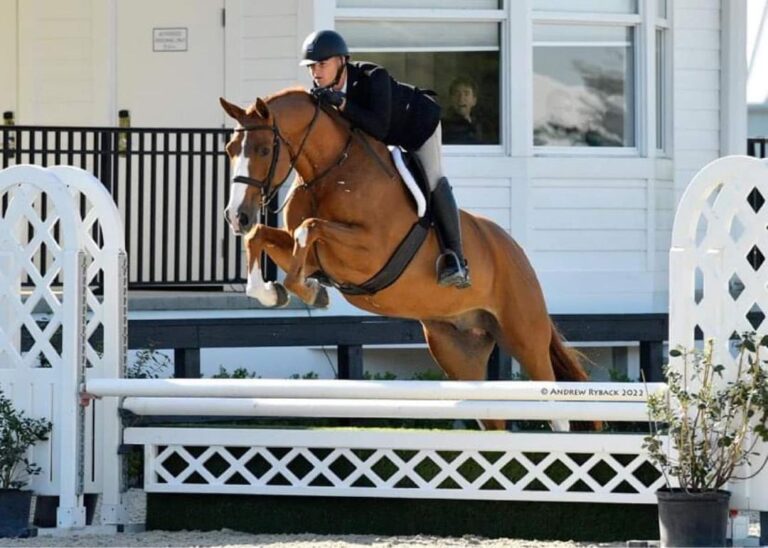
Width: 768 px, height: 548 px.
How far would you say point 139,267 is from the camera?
11492 mm

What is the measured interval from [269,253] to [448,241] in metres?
1.07

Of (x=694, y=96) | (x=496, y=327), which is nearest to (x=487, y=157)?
(x=694, y=96)

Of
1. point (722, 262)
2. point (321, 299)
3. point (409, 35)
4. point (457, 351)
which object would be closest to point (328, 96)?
point (321, 299)

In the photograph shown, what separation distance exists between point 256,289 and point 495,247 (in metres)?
1.83

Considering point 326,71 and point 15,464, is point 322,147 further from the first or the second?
point 15,464

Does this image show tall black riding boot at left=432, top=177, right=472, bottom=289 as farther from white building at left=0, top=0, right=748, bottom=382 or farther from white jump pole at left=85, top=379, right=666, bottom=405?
white building at left=0, top=0, right=748, bottom=382

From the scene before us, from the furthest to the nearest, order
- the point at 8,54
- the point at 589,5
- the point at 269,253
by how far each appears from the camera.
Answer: the point at 8,54
the point at 589,5
the point at 269,253

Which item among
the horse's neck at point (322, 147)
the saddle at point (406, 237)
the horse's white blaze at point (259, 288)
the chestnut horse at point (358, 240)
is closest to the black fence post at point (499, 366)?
the chestnut horse at point (358, 240)

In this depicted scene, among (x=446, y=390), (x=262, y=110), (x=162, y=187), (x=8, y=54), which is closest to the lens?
(x=446, y=390)

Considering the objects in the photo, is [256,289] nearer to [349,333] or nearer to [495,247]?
[495,247]

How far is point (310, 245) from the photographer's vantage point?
25.2 ft

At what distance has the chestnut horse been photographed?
757 centimetres

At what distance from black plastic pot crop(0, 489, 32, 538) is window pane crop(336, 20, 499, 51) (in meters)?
5.56

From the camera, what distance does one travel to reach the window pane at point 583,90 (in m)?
12.5
